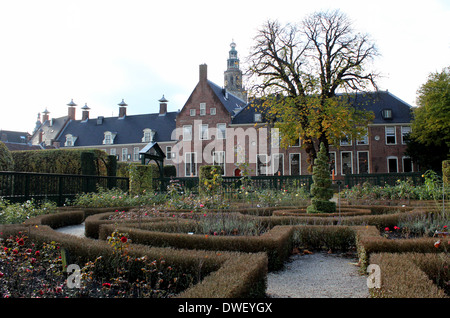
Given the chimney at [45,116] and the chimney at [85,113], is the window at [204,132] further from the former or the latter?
the chimney at [45,116]

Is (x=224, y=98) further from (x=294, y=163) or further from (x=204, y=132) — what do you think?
(x=294, y=163)

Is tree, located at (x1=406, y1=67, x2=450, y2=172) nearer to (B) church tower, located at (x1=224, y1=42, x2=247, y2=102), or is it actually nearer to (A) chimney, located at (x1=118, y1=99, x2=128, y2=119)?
(A) chimney, located at (x1=118, y1=99, x2=128, y2=119)

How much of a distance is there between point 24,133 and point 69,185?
6276 centimetres

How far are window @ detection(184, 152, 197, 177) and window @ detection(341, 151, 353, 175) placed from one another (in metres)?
16.1

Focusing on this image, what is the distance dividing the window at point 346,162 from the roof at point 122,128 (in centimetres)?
2252

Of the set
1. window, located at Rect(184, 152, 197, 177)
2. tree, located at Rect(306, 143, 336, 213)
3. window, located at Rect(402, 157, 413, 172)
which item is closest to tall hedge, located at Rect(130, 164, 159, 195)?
tree, located at Rect(306, 143, 336, 213)

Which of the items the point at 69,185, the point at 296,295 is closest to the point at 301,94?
the point at 69,185

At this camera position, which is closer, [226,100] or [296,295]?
[296,295]

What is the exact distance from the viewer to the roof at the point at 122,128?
4864cm

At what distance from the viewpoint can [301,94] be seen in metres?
27.2

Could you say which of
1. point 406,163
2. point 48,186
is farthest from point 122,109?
point 48,186

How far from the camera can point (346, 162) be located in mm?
36406

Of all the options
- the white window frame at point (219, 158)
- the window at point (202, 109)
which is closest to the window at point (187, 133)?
the window at point (202, 109)

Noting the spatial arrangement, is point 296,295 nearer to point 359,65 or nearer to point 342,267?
point 342,267
